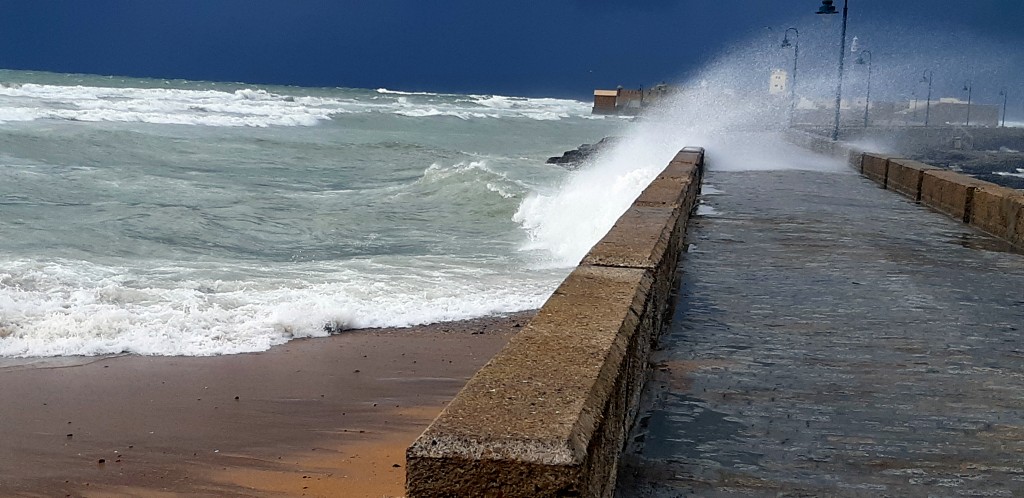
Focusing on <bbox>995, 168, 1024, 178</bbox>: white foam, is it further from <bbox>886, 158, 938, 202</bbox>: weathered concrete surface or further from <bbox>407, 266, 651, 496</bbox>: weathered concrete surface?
<bbox>407, 266, 651, 496</bbox>: weathered concrete surface

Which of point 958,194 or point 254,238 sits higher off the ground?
point 958,194

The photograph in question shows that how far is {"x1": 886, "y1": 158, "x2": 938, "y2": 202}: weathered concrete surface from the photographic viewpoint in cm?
1162

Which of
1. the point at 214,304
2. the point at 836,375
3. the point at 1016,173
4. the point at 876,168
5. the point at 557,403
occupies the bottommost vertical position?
the point at 214,304

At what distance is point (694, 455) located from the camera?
342 cm

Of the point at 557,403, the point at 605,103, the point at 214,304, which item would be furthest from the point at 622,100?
the point at 557,403

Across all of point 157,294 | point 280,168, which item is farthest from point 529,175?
point 157,294

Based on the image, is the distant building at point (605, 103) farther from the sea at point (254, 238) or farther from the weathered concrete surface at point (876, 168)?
the weathered concrete surface at point (876, 168)

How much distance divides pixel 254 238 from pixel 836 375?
11.4 metres

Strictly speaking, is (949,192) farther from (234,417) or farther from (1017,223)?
(234,417)

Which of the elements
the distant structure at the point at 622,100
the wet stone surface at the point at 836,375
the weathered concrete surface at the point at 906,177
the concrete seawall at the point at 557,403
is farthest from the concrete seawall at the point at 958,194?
the distant structure at the point at 622,100

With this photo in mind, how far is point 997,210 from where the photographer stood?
8609 mm

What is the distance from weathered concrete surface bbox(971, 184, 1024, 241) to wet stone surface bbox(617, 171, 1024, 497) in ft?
1.11

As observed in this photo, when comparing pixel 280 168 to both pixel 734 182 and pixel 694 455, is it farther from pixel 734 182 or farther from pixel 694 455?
pixel 694 455

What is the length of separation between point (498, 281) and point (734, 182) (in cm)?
381
